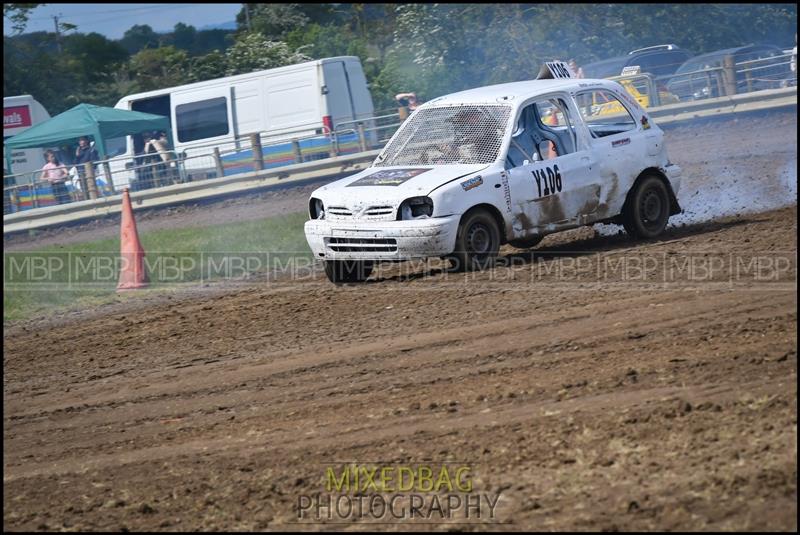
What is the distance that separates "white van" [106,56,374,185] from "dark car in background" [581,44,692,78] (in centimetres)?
524

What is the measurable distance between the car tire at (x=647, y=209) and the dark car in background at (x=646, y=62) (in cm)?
1308

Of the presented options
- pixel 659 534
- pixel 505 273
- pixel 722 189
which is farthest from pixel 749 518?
pixel 722 189

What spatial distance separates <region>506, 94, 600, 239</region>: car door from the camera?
9.97 m

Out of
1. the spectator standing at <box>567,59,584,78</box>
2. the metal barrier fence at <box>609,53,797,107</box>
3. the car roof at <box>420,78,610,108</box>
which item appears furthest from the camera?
the metal barrier fence at <box>609,53,797,107</box>

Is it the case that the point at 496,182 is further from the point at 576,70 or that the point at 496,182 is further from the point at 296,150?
the point at 576,70

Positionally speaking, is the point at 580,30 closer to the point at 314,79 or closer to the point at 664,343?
the point at 314,79

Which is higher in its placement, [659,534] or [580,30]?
[580,30]

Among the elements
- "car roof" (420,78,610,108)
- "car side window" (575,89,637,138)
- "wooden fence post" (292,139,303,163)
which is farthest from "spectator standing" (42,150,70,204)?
"car side window" (575,89,637,138)

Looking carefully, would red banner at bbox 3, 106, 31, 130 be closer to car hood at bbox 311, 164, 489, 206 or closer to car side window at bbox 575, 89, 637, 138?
car side window at bbox 575, 89, 637, 138

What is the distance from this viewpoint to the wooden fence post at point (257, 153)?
2084cm

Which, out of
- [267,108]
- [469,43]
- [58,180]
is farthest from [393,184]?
[469,43]

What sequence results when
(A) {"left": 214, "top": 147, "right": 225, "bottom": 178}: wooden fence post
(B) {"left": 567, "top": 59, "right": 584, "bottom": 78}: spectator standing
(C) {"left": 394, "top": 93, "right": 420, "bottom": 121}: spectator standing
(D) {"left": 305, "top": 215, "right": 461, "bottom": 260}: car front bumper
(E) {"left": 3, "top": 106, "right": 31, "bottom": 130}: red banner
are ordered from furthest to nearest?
(E) {"left": 3, "top": 106, "right": 31, "bottom": 130}: red banner → (C) {"left": 394, "top": 93, "right": 420, "bottom": 121}: spectator standing → (A) {"left": 214, "top": 147, "right": 225, "bottom": 178}: wooden fence post → (B) {"left": 567, "top": 59, "right": 584, "bottom": 78}: spectator standing → (D) {"left": 305, "top": 215, "right": 461, "bottom": 260}: car front bumper

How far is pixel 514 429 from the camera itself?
537cm

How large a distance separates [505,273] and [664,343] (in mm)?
3187
